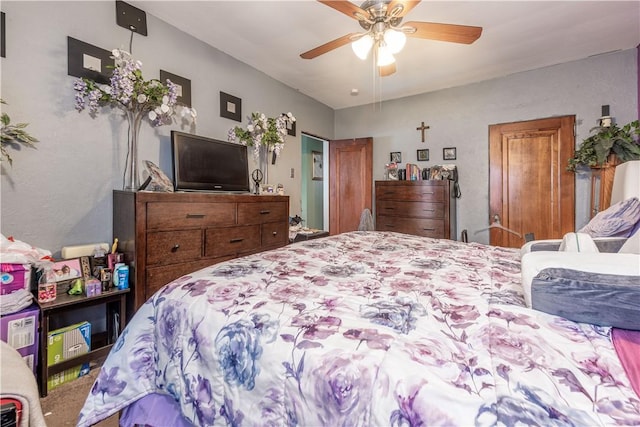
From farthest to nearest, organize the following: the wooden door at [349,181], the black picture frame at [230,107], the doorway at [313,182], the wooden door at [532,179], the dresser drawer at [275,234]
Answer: the doorway at [313,182] < the wooden door at [349,181] < the wooden door at [532,179] < the black picture frame at [230,107] < the dresser drawer at [275,234]

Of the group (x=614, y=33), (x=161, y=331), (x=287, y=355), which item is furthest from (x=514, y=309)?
(x=614, y=33)

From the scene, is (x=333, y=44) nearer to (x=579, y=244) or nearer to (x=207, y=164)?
(x=207, y=164)

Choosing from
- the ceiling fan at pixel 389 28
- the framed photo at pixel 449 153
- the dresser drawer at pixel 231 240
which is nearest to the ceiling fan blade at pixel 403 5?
the ceiling fan at pixel 389 28

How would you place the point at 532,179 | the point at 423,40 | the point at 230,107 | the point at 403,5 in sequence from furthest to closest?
the point at 532,179 < the point at 230,107 < the point at 423,40 < the point at 403,5

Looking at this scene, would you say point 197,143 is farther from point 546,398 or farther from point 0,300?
point 546,398

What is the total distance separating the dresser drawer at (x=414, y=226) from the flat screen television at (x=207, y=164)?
1.99 meters

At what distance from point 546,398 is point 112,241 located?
Answer: 258cm

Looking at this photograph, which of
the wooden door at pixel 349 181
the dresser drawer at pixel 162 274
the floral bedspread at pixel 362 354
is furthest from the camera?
the wooden door at pixel 349 181

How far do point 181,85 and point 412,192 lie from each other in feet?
9.44

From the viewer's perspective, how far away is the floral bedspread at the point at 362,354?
0.51 metres

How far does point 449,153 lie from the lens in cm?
394

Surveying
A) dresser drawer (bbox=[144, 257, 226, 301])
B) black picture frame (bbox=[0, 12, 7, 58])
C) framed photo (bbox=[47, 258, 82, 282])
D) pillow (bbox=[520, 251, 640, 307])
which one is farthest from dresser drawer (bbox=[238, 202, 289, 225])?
pillow (bbox=[520, 251, 640, 307])

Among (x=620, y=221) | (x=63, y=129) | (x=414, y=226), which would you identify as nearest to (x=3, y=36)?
(x=63, y=129)

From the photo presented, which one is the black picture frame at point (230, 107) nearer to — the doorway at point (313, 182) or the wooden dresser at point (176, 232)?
the wooden dresser at point (176, 232)
